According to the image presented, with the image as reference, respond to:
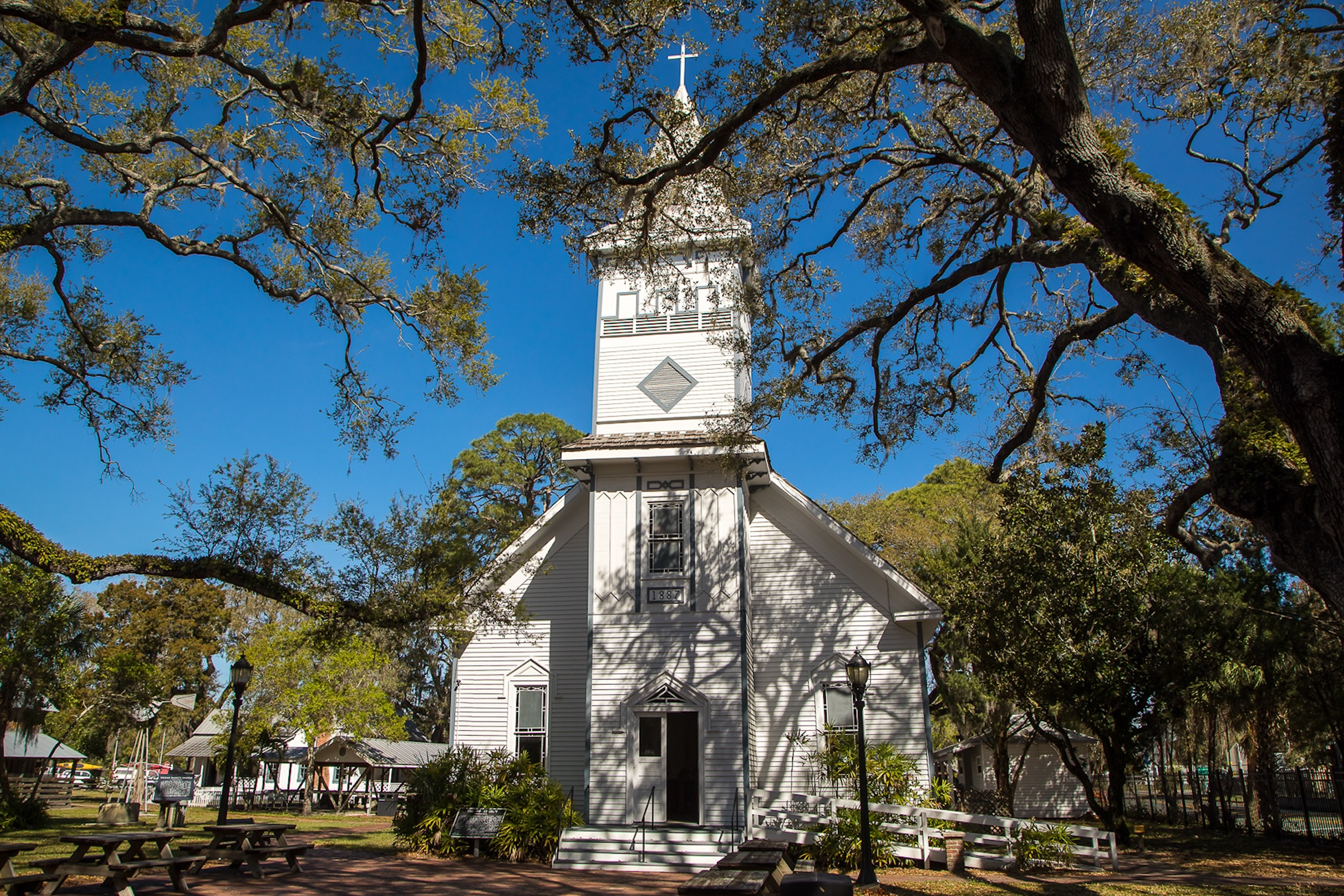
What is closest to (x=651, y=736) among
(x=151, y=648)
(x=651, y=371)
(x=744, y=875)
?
(x=651, y=371)

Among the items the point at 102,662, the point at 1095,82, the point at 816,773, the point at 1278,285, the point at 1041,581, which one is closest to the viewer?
the point at 1278,285

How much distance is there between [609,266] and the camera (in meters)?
19.5

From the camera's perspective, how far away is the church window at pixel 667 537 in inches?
700

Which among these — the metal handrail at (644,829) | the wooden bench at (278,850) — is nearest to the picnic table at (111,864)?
the wooden bench at (278,850)

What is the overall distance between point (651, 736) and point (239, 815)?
20.9 m

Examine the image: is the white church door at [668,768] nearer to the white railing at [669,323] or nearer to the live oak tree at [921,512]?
the white railing at [669,323]

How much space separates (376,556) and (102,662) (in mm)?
22645

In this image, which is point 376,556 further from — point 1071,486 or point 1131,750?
point 1131,750

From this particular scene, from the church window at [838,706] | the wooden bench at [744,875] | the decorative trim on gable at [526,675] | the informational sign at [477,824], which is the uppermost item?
the decorative trim on gable at [526,675]

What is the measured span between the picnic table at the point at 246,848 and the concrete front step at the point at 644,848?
4.59m

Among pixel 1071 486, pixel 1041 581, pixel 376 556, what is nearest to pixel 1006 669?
pixel 1041 581

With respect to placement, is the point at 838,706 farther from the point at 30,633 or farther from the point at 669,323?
the point at 30,633

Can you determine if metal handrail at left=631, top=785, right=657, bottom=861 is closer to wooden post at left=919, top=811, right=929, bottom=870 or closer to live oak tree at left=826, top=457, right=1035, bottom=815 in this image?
wooden post at left=919, top=811, right=929, bottom=870

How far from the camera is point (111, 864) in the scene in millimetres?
9812
